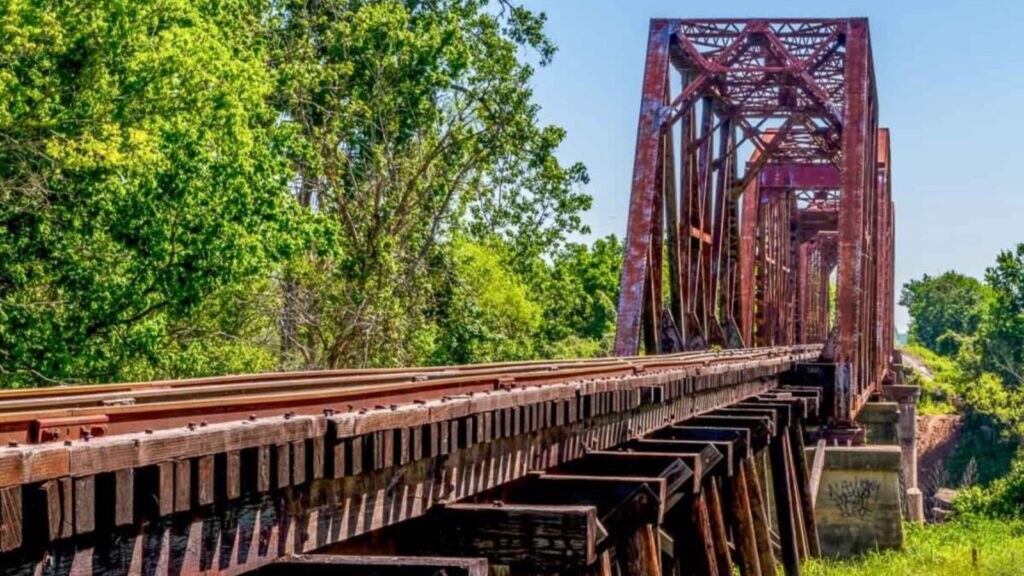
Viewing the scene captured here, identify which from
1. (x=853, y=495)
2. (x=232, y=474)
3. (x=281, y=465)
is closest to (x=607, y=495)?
(x=281, y=465)

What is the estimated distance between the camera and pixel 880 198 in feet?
138

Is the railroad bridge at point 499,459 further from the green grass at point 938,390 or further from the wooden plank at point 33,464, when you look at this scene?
the green grass at point 938,390

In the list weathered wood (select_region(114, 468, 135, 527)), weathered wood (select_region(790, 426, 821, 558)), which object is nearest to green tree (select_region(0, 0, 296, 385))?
weathered wood (select_region(790, 426, 821, 558))

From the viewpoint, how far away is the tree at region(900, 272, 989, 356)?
120 metres

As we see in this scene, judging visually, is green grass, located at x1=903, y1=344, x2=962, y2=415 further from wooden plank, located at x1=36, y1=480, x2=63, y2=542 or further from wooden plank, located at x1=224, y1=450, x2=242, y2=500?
wooden plank, located at x1=36, y1=480, x2=63, y2=542

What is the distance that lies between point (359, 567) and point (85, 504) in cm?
171

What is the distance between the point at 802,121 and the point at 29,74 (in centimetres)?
1622

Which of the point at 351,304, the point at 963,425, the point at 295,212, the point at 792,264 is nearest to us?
the point at 295,212

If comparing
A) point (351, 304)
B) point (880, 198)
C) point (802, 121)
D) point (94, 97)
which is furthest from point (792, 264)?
point (94, 97)

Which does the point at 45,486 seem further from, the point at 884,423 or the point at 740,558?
the point at 884,423

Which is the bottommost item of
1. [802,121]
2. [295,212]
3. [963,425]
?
[963,425]

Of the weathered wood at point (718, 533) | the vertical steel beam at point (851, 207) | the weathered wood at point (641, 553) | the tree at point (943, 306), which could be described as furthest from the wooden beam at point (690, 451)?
the tree at point (943, 306)

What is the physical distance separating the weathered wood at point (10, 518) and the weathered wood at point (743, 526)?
997cm

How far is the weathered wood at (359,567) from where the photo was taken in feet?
18.4
